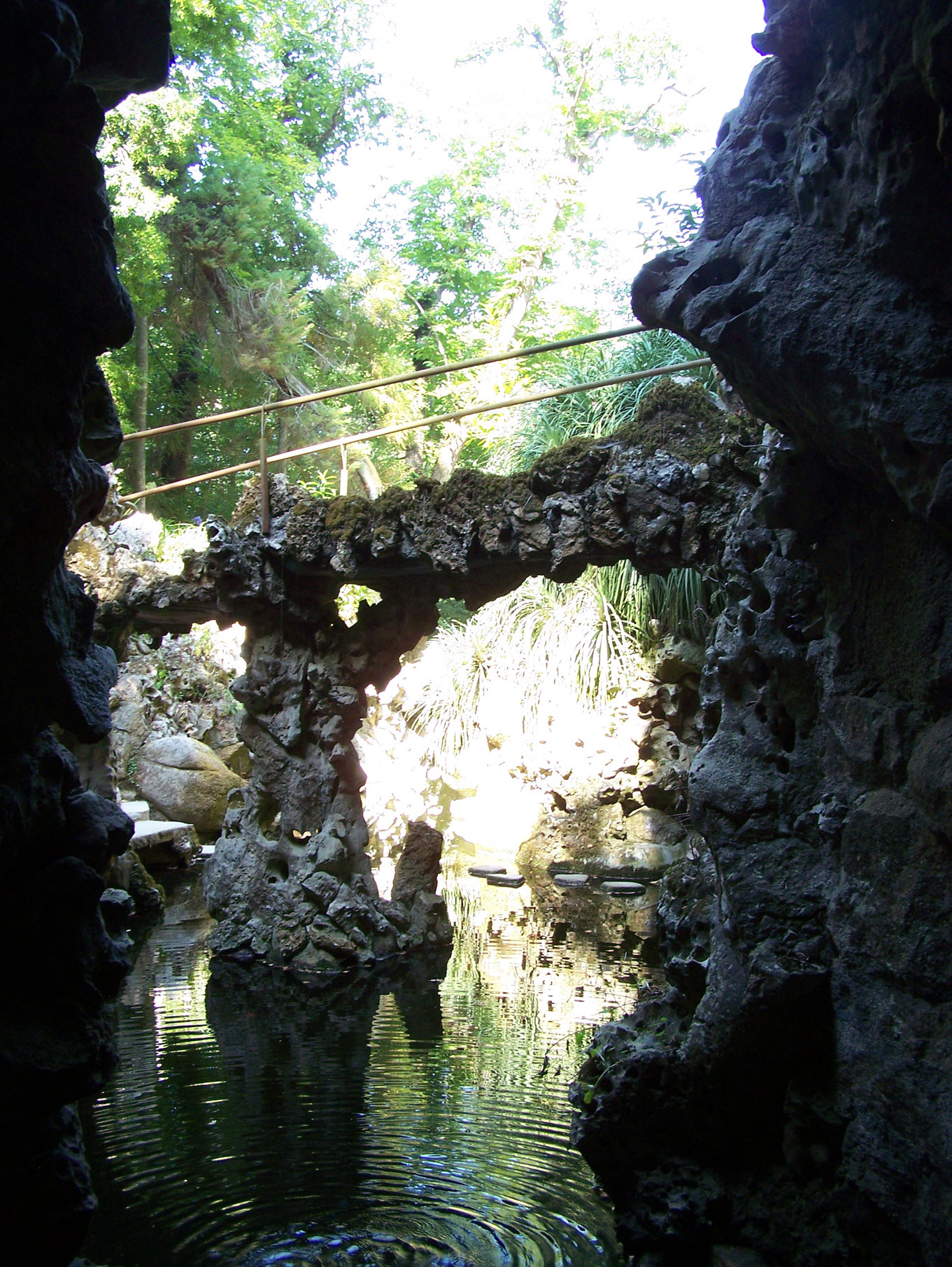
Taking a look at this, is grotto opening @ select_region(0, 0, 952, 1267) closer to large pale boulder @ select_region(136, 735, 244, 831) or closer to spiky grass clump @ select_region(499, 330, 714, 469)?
spiky grass clump @ select_region(499, 330, 714, 469)

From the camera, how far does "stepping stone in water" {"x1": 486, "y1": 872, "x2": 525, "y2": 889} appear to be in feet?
34.1

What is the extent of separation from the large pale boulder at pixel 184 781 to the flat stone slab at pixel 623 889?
186 inches

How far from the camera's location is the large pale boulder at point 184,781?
12156mm

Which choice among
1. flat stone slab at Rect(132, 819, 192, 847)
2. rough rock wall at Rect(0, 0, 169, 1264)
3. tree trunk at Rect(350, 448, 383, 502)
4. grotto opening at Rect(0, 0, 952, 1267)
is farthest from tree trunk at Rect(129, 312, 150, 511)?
rough rock wall at Rect(0, 0, 169, 1264)

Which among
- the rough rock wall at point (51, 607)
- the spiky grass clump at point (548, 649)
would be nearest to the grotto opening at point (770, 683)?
the rough rock wall at point (51, 607)

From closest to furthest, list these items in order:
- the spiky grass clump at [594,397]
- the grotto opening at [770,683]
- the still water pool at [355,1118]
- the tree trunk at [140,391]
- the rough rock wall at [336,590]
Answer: the grotto opening at [770,683]
the still water pool at [355,1118]
the rough rock wall at [336,590]
the spiky grass clump at [594,397]
the tree trunk at [140,391]

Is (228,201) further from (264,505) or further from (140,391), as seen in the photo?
(264,505)

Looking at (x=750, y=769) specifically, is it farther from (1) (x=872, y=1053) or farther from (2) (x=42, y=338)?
(2) (x=42, y=338)

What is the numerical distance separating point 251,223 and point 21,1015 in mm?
14888

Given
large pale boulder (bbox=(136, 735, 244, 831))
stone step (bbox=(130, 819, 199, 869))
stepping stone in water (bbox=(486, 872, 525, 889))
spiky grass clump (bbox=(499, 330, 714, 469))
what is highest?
spiky grass clump (bbox=(499, 330, 714, 469))

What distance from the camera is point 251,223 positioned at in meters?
15.2

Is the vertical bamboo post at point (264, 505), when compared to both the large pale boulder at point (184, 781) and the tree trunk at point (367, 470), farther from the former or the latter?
the tree trunk at point (367, 470)

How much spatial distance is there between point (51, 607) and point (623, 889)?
319 inches

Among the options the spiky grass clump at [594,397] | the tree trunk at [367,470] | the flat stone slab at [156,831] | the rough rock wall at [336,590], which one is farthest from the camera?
the tree trunk at [367,470]
